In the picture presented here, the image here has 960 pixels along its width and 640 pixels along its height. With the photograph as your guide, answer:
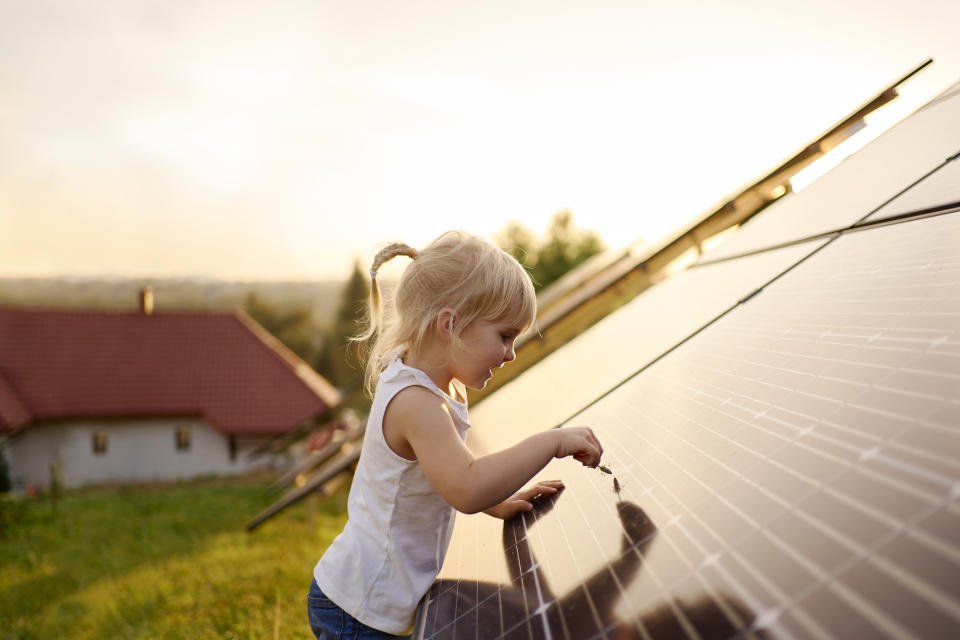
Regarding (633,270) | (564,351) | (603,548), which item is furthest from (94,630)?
(603,548)

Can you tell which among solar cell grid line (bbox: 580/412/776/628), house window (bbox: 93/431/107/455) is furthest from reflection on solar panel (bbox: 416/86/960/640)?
house window (bbox: 93/431/107/455)

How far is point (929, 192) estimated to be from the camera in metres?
1.99

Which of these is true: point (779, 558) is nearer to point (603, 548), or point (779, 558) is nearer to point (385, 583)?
point (603, 548)

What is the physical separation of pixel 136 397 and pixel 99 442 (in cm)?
223

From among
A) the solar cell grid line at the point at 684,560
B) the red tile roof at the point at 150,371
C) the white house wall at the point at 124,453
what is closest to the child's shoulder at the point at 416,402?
the solar cell grid line at the point at 684,560

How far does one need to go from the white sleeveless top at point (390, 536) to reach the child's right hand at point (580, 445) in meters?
0.35

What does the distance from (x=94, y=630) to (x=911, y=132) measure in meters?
6.83

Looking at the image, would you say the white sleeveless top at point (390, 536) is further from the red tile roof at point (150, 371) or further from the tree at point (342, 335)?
the tree at point (342, 335)

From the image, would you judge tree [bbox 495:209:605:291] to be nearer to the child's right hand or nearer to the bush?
the bush

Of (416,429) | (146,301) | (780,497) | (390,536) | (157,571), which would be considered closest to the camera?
(780,497)

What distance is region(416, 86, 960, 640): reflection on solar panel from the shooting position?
2.36ft

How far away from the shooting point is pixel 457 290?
1.92 metres

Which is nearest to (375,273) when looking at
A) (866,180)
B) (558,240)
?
(866,180)

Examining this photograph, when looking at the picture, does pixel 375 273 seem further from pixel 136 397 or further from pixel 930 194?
pixel 136 397
